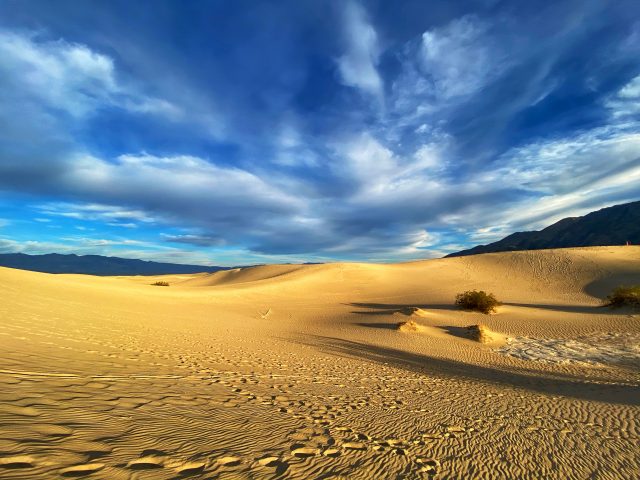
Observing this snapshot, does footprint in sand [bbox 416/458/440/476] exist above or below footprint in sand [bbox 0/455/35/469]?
below

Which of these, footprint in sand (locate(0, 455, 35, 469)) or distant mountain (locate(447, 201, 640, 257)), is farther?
distant mountain (locate(447, 201, 640, 257))

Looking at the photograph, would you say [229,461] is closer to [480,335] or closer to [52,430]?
[52,430]

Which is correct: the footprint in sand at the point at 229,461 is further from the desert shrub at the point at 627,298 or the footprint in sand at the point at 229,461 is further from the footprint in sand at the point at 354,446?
the desert shrub at the point at 627,298

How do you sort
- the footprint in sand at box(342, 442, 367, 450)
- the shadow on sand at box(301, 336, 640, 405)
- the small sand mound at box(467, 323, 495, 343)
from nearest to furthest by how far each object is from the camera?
the footprint in sand at box(342, 442, 367, 450) → the shadow on sand at box(301, 336, 640, 405) → the small sand mound at box(467, 323, 495, 343)

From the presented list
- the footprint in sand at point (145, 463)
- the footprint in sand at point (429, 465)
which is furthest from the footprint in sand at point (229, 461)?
the footprint in sand at point (429, 465)

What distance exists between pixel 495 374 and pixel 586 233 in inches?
5664

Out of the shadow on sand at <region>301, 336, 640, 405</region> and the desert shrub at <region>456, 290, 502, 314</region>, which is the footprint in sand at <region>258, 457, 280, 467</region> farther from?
the desert shrub at <region>456, 290, 502, 314</region>

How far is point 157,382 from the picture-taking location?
18.6ft

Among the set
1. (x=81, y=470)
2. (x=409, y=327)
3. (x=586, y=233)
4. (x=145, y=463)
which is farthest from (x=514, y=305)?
(x=586, y=233)

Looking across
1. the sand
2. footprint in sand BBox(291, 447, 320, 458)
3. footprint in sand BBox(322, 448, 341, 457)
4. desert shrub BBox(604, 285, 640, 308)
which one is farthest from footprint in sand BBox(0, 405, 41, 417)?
desert shrub BBox(604, 285, 640, 308)

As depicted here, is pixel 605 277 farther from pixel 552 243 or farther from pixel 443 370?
pixel 552 243

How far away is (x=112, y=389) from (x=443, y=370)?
912cm

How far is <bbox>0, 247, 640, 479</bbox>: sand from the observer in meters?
3.25

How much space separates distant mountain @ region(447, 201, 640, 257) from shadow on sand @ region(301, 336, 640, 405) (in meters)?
112
